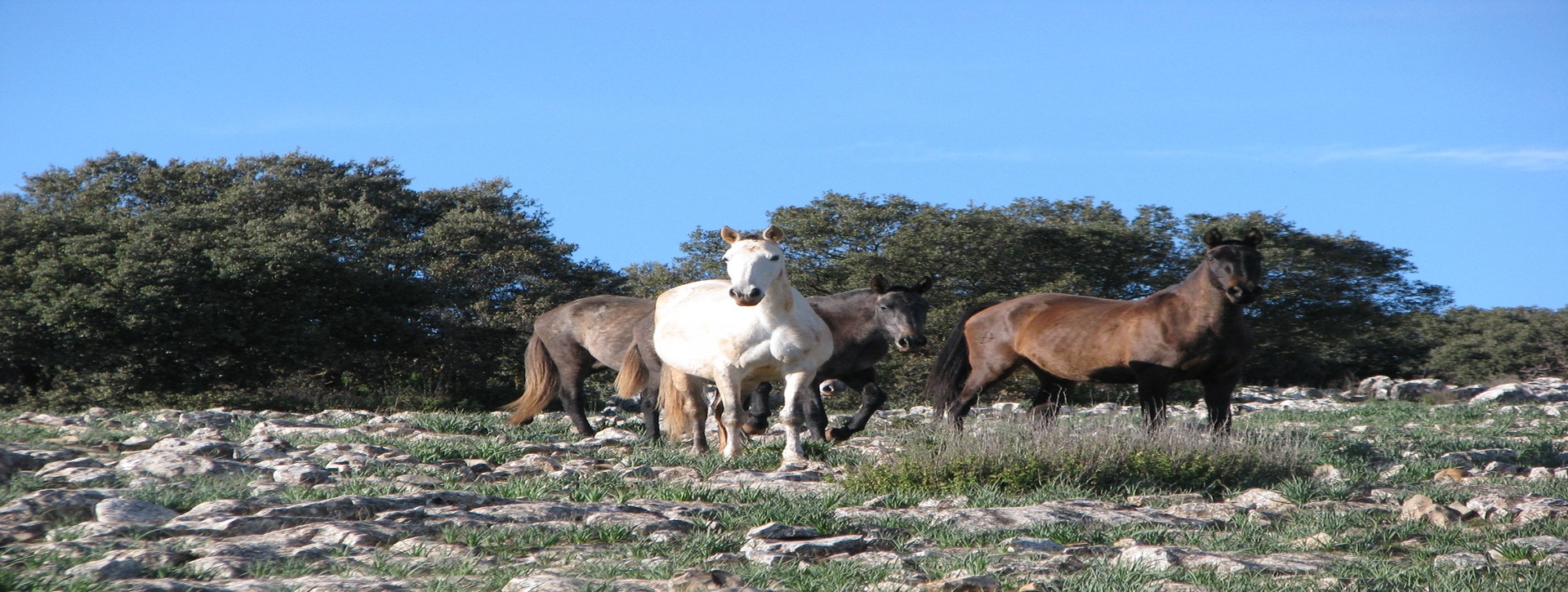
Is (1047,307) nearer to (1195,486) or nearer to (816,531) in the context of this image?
(1195,486)

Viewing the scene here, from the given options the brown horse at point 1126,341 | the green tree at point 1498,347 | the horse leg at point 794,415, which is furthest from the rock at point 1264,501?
the green tree at point 1498,347

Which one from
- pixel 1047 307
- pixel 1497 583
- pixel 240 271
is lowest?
pixel 1497 583

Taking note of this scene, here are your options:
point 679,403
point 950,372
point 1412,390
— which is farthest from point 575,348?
point 1412,390

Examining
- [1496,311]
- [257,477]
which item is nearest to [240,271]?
[257,477]

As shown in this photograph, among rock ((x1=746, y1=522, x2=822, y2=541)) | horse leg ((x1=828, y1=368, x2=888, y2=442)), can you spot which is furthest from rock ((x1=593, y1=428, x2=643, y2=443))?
rock ((x1=746, y1=522, x2=822, y2=541))

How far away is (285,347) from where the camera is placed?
2325 cm

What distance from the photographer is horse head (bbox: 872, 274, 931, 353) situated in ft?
32.9

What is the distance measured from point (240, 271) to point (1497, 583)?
21.8m

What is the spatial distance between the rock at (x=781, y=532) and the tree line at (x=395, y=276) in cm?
1681

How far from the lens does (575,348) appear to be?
12523 mm

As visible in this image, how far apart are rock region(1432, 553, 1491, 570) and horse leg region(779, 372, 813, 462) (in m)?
4.25

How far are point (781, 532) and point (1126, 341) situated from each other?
5.39m

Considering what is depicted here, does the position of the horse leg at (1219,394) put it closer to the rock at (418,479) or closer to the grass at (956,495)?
the grass at (956,495)

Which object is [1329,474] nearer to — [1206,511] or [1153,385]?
[1153,385]
